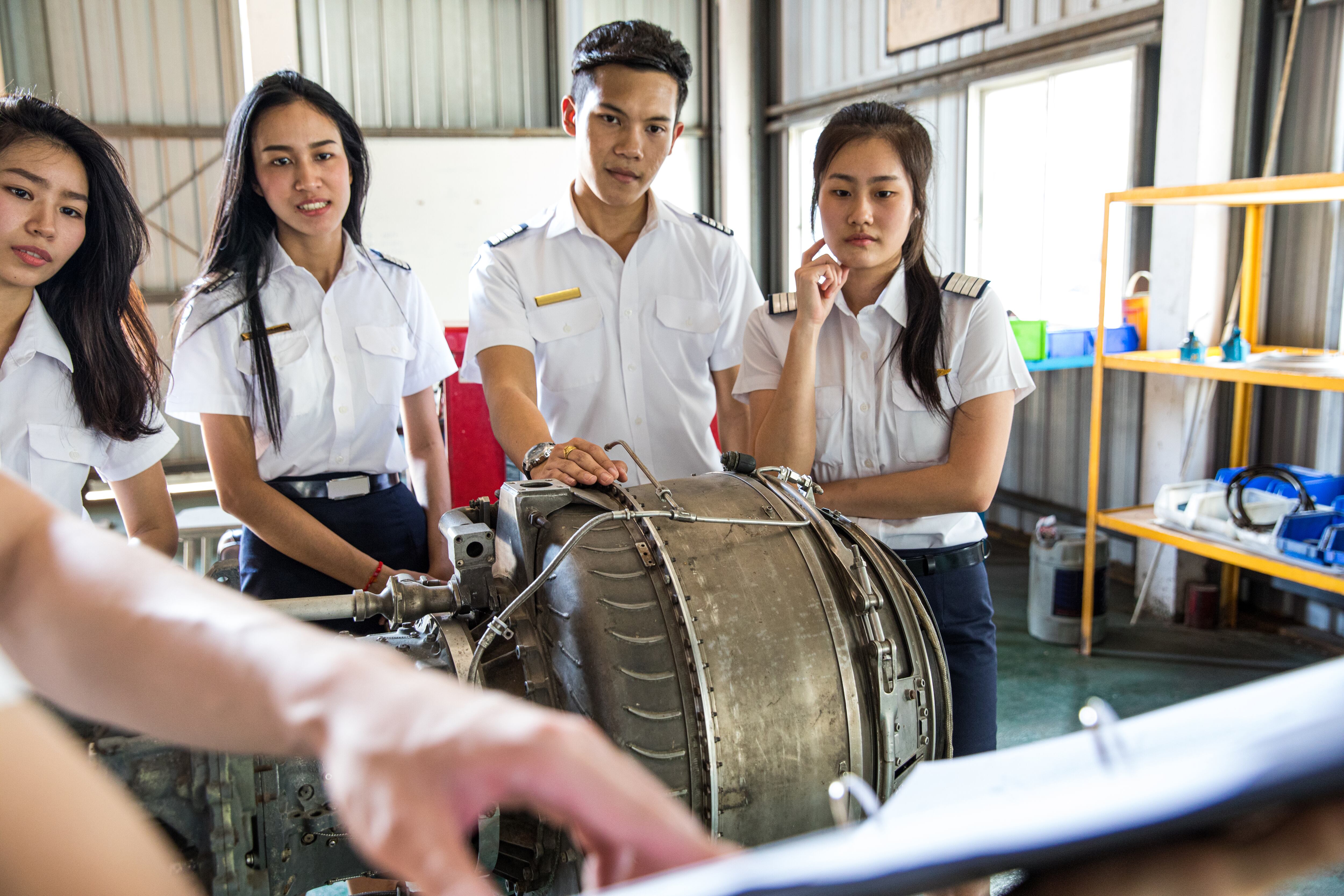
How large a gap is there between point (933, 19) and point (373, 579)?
17.3ft

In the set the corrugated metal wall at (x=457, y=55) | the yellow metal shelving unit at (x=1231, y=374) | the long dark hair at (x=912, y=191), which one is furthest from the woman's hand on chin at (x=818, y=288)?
the corrugated metal wall at (x=457, y=55)

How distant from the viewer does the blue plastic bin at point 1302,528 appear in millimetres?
3184

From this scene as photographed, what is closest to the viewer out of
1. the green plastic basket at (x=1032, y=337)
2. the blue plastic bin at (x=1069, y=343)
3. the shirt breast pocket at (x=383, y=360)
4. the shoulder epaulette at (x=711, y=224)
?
the shirt breast pocket at (x=383, y=360)

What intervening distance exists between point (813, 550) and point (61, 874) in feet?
3.21

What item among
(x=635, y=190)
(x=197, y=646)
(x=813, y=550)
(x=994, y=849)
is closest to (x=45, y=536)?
(x=197, y=646)

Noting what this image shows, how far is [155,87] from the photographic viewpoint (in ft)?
23.2

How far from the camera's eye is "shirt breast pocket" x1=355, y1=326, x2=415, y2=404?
202 centimetres

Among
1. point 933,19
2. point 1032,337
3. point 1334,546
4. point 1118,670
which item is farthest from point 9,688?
point 933,19

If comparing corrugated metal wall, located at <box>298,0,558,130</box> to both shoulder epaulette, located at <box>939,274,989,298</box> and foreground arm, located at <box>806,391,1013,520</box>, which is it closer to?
shoulder epaulette, located at <box>939,274,989,298</box>

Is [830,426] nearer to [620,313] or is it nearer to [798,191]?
[620,313]

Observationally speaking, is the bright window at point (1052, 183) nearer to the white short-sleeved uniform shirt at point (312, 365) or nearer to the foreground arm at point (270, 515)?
the white short-sleeved uniform shirt at point (312, 365)

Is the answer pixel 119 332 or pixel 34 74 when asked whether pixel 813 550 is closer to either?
pixel 119 332

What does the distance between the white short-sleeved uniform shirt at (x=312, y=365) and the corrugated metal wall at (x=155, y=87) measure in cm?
570

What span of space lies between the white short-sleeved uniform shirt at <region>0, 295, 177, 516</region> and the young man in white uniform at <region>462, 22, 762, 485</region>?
74cm
